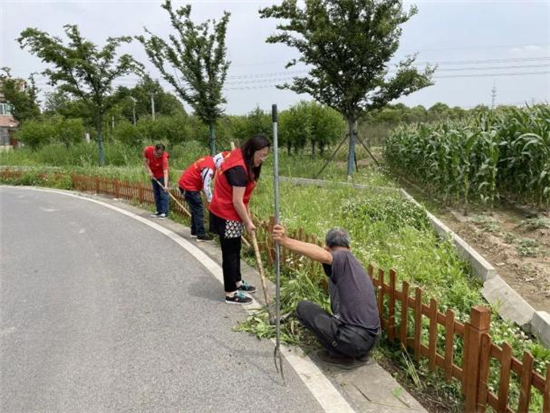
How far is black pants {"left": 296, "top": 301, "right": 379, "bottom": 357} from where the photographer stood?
3.32 metres

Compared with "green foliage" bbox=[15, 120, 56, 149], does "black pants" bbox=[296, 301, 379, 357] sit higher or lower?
lower


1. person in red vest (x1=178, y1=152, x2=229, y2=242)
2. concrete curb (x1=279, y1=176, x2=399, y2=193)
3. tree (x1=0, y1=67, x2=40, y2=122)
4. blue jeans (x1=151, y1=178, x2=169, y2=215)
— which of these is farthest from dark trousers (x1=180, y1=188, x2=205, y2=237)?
tree (x1=0, y1=67, x2=40, y2=122)

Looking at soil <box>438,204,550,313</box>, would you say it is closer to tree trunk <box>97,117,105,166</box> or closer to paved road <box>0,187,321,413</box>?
paved road <box>0,187,321,413</box>

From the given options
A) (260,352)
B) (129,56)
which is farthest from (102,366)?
(129,56)

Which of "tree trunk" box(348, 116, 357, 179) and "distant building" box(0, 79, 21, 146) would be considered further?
"distant building" box(0, 79, 21, 146)

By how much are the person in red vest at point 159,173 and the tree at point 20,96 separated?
31576 mm

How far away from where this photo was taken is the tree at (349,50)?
12258 mm

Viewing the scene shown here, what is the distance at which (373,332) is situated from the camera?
3393 mm

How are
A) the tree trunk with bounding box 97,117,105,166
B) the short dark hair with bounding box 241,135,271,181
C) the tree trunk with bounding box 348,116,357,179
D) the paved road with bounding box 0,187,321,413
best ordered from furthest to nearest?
the tree trunk with bounding box 97,117,105,166 → the tree trunk with bounding box 348,116,357,179 → the short dark hair with bounding box 241,135,271,181 → the paved road with bounding box 0,187,321,413

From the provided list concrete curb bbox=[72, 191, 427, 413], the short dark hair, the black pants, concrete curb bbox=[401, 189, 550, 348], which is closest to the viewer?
concrete curb bbox=[72, 191, 427, 413]

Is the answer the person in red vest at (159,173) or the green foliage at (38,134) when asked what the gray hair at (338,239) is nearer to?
the person in red vest at (159,173)

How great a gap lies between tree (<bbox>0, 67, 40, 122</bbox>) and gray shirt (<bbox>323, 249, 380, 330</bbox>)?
127 ft

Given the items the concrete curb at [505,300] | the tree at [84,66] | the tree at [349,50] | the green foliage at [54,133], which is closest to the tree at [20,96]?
the green foliage at [54,133]

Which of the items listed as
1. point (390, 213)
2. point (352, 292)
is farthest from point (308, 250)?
point (390, 213)
